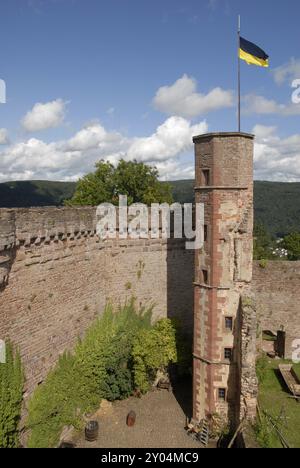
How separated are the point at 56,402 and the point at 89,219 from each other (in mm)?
8474

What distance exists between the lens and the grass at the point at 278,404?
14.9m

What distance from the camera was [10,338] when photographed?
14.7 meters

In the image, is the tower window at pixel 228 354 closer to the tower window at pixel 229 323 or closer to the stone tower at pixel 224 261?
the stone tower at pixel 224 261

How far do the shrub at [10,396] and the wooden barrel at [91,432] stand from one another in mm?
3553

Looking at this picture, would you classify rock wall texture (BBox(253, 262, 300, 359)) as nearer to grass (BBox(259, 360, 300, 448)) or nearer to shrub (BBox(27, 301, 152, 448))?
grass (BBox(259, 360, 300, 448))

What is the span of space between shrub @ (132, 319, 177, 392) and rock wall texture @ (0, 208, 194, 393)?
6.35ft

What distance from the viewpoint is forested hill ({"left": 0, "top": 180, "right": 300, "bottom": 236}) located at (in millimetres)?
Result: 97894

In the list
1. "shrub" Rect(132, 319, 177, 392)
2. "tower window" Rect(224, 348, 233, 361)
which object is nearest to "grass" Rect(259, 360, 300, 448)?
"tower window" Rect(224, 348, 233, 361)

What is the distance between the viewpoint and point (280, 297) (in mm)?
23688

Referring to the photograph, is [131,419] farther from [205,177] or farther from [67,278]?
[205,177]

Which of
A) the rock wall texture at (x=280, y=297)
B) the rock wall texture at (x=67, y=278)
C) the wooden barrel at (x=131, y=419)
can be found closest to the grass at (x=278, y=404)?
the rock wall texture at (x=280, y=297)

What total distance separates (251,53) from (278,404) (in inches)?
627

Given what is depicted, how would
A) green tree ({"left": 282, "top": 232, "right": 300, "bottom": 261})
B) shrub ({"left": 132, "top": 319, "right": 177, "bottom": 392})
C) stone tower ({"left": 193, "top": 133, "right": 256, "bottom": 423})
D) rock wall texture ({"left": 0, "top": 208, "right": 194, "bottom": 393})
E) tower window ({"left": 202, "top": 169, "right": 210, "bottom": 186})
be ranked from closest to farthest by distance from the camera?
rock wall texture ({"left": 0, "top": 208, "right": 194, "bottom": 393}) < stone tower ({"left": 193, "top": 133, "right": 256, "bottom": 423}) < tower window ({"left": 202, "top": 169, "right": 210, "bottom": 186}) < shrub ({"left": 132, "top": 319, "right": 177, "bottom": 392}) < green tree ({"left": 282, "top": 232, "right": 300, "bottom": 261})
